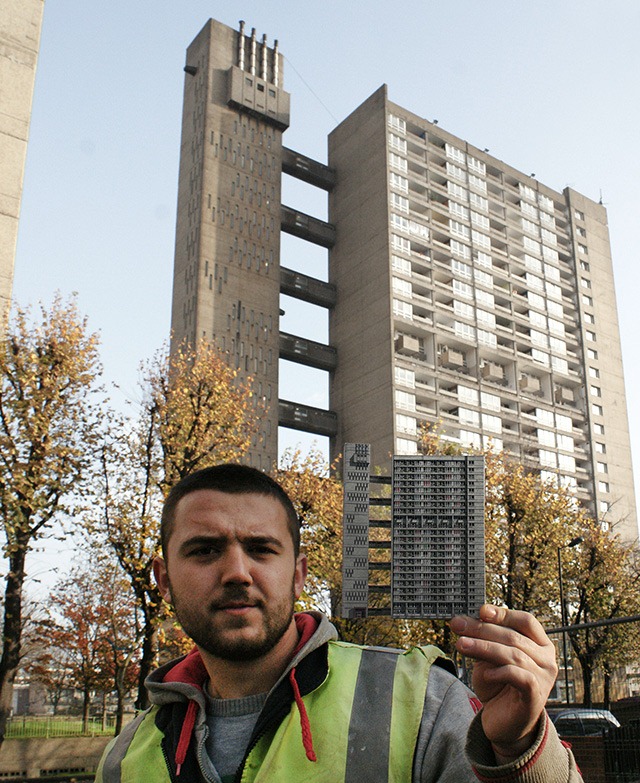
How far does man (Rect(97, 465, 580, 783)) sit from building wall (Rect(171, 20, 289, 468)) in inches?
2237

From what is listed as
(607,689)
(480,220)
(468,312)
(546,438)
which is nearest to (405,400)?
(468,312)

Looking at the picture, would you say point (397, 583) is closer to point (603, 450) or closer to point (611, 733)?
point (611, 733)

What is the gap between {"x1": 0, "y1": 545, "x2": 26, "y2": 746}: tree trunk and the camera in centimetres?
1855

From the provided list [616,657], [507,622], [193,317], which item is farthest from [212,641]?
[193,317]

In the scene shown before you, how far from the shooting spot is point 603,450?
79.1 meters

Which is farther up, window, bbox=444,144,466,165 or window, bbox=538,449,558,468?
window, bbox=444,144,466,165

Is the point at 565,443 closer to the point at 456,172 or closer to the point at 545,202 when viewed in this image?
the point at 545,202

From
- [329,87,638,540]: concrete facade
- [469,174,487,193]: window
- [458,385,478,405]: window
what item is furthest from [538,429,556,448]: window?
[469,174,487,193]: window

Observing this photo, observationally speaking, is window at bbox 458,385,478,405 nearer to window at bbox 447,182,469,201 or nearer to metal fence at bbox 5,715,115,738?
window at bbox 447,182,469,201

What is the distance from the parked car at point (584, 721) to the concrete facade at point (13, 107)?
15.8 metres

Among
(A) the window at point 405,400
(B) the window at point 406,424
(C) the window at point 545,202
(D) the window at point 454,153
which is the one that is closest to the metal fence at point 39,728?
(B) the window at point 406,424

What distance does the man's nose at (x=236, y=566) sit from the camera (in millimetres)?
2188

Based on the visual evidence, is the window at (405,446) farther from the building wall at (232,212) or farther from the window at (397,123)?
the window at (397,123)

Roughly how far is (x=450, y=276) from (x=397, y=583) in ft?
207
